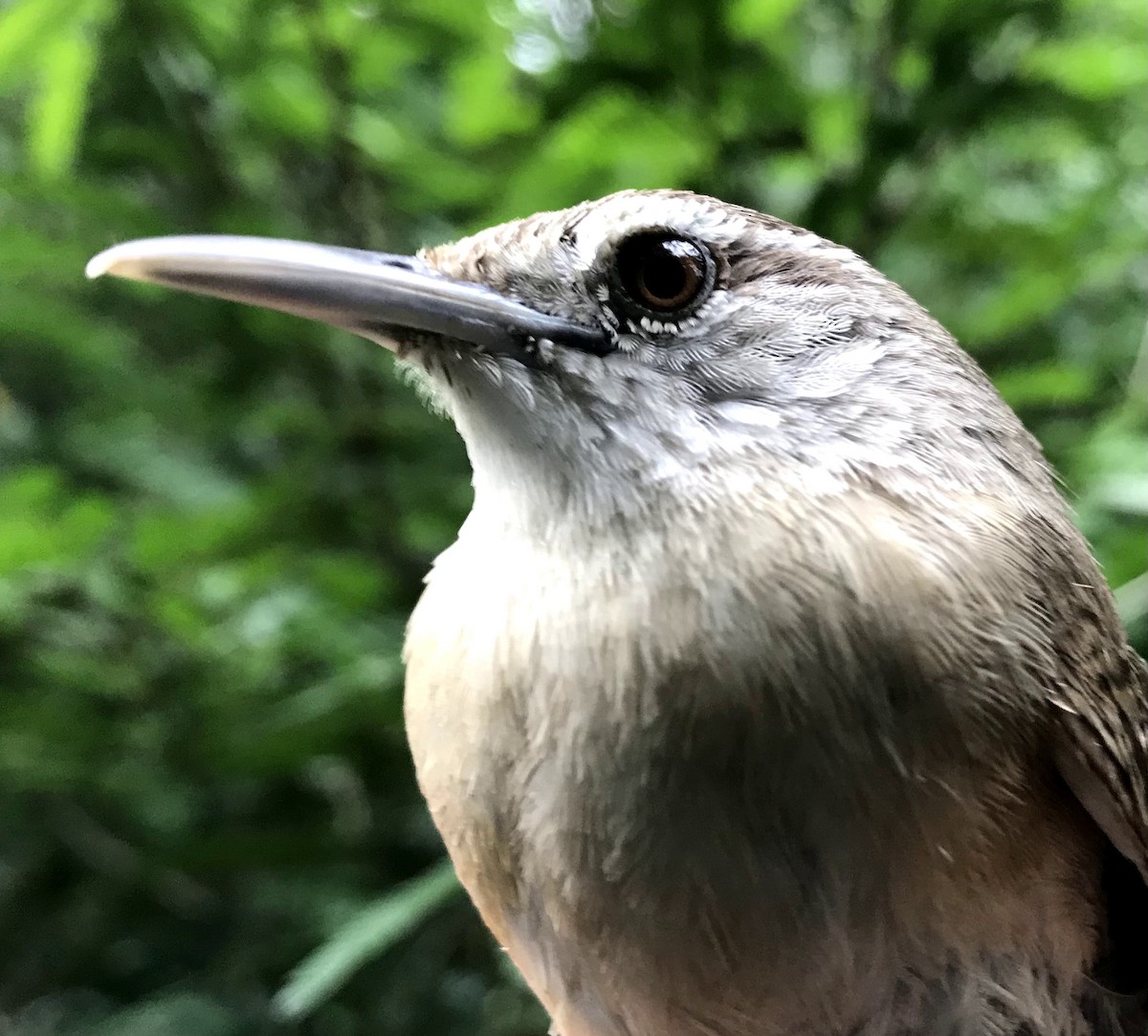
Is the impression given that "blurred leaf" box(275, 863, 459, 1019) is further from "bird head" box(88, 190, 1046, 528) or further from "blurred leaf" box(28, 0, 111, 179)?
"blurred leaf" box(28, 0, 111, 179)

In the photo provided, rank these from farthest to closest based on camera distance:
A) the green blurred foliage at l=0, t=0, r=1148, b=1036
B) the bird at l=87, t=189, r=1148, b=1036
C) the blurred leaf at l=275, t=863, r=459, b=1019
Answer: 1. the green blurred foliage at l=0, t=0, r=1148, b=1036
2. the blurred leaf at l=275, t=863, r=459, b=1019
3. the bird at l=87, t=189, r=1148, b=1036

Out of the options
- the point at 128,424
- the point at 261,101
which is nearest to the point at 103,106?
the point at 261,101

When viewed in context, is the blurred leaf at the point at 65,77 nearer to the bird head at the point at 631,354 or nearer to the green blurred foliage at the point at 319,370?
the green blurred foliage at the point at 319,370

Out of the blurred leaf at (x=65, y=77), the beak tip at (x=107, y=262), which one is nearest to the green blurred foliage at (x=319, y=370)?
the blurred leaf at (x=65, y=77)

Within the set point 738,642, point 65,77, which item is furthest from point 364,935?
point 65,77

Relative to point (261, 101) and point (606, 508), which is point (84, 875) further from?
point (606, 508)

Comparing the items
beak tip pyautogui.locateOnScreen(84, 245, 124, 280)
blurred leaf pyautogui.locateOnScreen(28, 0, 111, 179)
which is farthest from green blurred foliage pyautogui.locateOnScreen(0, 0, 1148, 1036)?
beak tip pyautogui.locateOnScreen(84, 245, 124, 280)

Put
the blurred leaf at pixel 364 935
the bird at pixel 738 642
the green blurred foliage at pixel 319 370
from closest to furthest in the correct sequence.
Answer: the bird at pixel 738 642
the blurred leaf at pixel 364 935
the green blurred foliage at pixel 319 370
